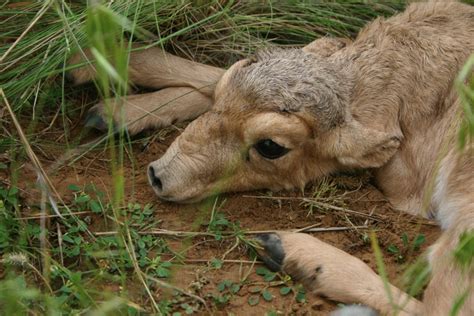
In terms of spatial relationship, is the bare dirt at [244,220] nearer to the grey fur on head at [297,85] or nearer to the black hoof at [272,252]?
the black hoof at [272,252]

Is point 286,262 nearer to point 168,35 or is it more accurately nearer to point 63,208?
point 63,208

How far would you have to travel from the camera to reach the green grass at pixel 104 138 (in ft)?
13.1

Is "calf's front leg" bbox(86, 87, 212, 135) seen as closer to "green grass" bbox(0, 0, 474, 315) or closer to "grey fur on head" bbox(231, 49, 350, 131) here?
"green grass" bbox(0, 0, 474, 315)

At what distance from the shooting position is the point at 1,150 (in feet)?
16.8

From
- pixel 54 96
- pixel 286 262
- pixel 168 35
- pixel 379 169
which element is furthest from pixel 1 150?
pixel 379 169

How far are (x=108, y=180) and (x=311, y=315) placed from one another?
1.58m

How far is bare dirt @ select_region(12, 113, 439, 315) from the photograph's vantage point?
447 cm

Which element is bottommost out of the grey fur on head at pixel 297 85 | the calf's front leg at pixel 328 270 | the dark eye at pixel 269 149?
the calf's front leg at pixel 328 270

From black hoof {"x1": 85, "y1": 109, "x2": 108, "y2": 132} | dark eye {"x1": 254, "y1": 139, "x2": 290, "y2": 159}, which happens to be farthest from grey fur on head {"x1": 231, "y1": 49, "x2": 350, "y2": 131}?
black hoof {"x1": 85, "y1": 109, "x2": 108, "y2": 132}

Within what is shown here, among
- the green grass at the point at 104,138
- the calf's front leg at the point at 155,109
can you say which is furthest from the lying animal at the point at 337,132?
the calf's front leg at the point at 155,109

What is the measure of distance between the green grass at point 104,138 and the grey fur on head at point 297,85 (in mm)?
544

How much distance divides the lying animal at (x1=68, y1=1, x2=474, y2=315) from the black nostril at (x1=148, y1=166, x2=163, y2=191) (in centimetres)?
2

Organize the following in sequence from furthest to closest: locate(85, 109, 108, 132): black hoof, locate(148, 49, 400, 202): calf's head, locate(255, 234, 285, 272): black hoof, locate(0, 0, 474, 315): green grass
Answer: locate(85, 109, 108, 132): black hoof < locate(148, 49, 400, 202): calf's head < locate(255, 234, 285, 272): black hoof < locate(0, 0, 474, 315): green grass

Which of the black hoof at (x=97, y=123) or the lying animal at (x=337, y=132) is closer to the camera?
the lying animal at (x=337, y=132)
